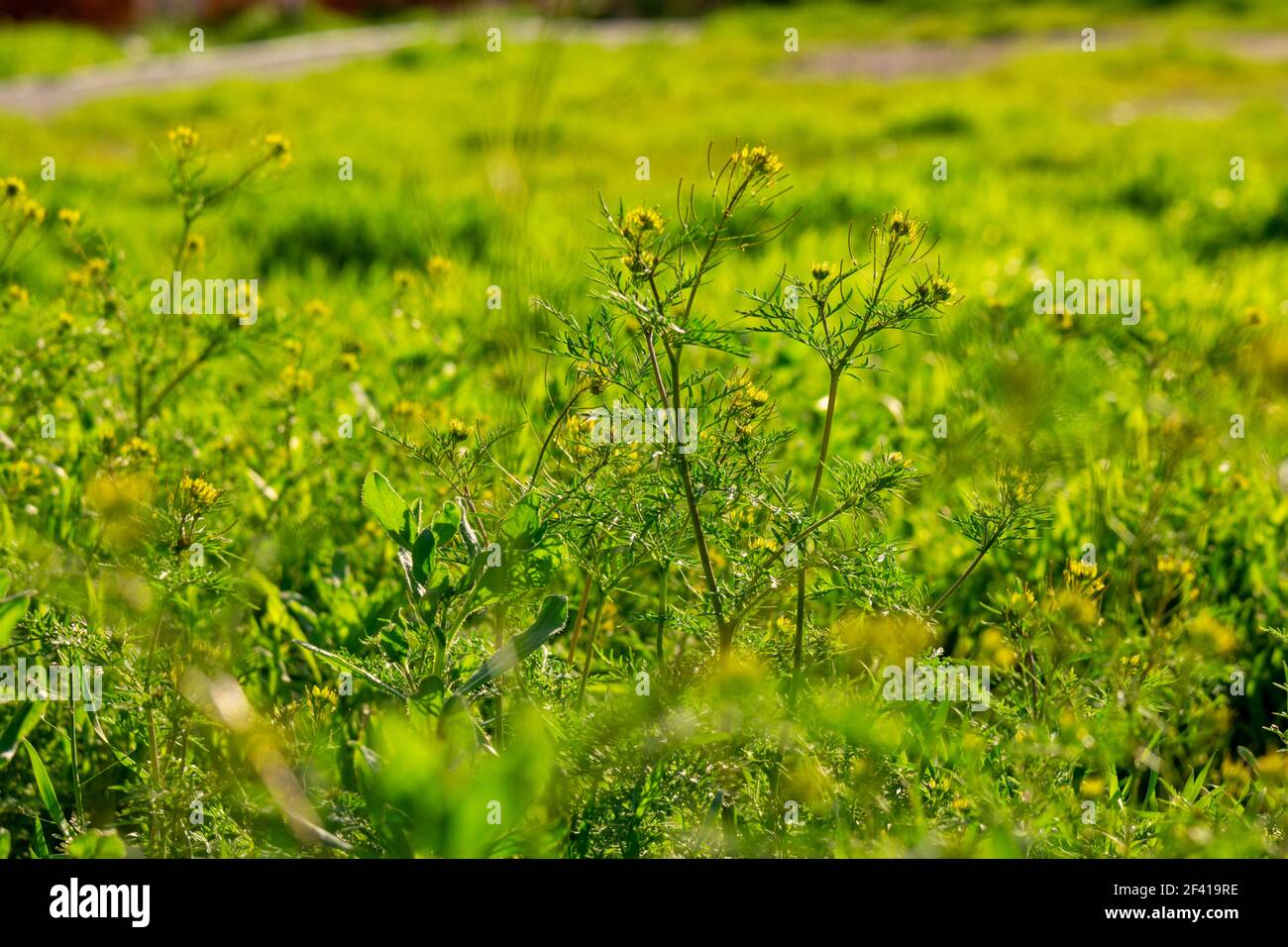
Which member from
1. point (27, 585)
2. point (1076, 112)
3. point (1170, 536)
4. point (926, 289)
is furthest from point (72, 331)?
point (1076, 112)

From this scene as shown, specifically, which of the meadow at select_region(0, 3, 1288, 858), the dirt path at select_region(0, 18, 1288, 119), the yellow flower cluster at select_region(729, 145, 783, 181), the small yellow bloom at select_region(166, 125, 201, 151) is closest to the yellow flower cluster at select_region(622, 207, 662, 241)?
the meadow at select_region(0, 3, 1288, 858)

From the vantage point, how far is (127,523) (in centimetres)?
170

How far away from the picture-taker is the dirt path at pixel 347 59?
10203 millimetres

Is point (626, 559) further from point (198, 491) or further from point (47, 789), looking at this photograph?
point (47, 789)

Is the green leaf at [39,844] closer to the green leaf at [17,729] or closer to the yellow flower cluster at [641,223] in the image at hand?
the green leaf at [17,729]

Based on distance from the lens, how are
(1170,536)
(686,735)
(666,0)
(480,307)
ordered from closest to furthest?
(666,0) → (686,735) → (1170,536) → (480,307)

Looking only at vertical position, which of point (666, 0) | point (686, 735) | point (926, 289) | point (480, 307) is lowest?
point (686, 735)

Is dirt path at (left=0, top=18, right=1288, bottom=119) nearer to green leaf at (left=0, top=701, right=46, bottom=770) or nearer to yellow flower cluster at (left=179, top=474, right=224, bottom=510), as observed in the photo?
yellow flower cluster at (left=179, top=474, right=224, bottom=510)

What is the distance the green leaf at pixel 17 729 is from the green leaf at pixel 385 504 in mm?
501

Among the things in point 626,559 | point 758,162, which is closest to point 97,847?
point 626,559

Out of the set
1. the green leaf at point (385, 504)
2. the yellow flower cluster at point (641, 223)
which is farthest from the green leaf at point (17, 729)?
the yellow flower cluster at point (641, 223)

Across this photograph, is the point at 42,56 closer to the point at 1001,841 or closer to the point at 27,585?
the point at 27,585

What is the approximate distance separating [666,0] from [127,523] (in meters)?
1.07
